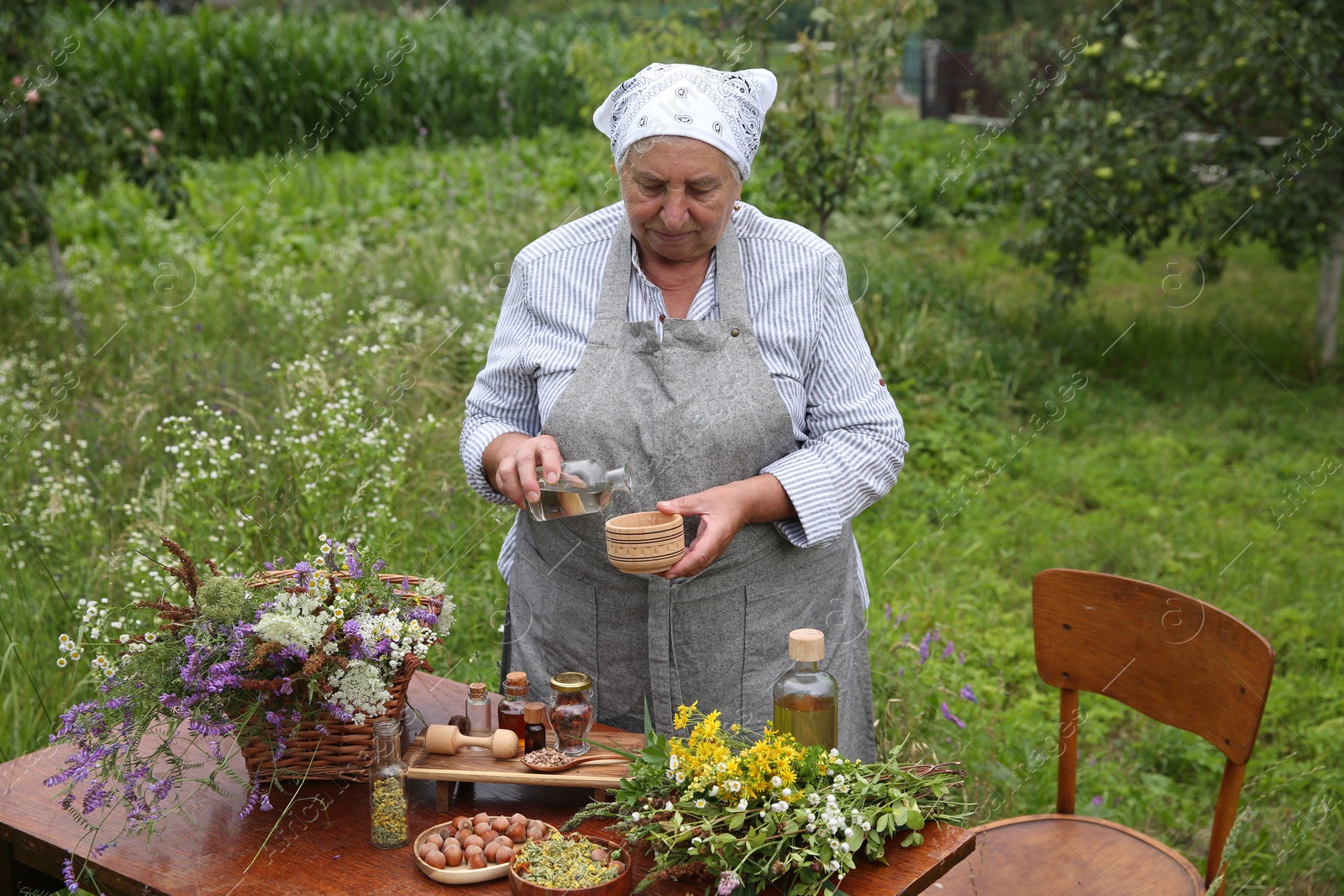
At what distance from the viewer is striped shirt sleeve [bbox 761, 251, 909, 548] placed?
232 cm

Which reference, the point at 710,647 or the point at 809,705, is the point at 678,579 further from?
the point at 809,705

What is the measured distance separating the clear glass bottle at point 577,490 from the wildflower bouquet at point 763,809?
515 millimetres

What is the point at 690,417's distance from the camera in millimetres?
2330

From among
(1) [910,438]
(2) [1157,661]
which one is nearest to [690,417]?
(2) [1157,661]

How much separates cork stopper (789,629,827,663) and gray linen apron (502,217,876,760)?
15.7 inches

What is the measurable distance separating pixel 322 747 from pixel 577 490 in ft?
2.15

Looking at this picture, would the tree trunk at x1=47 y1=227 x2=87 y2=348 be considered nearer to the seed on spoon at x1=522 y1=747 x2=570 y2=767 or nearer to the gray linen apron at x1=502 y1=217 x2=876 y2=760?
the gray linen apron at x1=502 y1=217 x2=876 y2=760

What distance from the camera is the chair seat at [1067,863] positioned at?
249 cm

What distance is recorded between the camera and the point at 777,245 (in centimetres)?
245

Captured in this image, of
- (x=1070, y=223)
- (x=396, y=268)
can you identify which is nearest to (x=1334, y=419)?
(x=1070, y=223)

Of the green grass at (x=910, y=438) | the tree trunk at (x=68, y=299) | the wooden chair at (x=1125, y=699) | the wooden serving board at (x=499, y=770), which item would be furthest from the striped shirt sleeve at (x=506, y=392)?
the tree trunk at (x=68, y=299)

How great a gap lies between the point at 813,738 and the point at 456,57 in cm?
1396

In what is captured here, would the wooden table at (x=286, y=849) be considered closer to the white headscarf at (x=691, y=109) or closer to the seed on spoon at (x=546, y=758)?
the seed on spoon at (x=546, y=758)

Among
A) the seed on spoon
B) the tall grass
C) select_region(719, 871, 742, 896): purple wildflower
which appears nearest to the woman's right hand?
the seed on spoon
